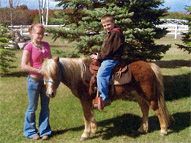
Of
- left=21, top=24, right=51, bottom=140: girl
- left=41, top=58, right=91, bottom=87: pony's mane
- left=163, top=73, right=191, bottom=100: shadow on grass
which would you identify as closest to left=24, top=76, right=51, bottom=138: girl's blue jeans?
left=21, top=24, right=51, bottom=140: girl

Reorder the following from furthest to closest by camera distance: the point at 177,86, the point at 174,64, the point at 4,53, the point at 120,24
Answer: the point at 174,64 < the point at 4,53 < the point at 177,86 < the point at 120,24

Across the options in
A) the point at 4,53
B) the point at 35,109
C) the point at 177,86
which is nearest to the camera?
the point at 35,109

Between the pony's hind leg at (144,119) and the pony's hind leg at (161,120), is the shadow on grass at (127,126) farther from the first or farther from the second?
the pony's hind leg at (161,120)

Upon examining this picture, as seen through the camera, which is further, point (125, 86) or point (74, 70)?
point (125, 86)

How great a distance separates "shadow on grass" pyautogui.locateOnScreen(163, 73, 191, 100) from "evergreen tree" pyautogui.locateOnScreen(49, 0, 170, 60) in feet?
3.40

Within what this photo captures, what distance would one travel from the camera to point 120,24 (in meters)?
9.71

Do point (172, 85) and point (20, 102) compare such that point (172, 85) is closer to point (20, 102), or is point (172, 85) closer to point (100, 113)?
point (100, 113)

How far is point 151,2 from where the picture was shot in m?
10.2

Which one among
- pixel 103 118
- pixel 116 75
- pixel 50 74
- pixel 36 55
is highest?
pixel 36 55

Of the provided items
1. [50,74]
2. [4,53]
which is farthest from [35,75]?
[4,53]

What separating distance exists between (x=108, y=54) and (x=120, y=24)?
9.67 feet

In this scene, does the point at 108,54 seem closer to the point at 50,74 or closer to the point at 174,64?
the point at 50,74

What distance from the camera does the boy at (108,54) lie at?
687 centimetres

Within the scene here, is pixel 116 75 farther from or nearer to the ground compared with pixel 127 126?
farther from the ground
